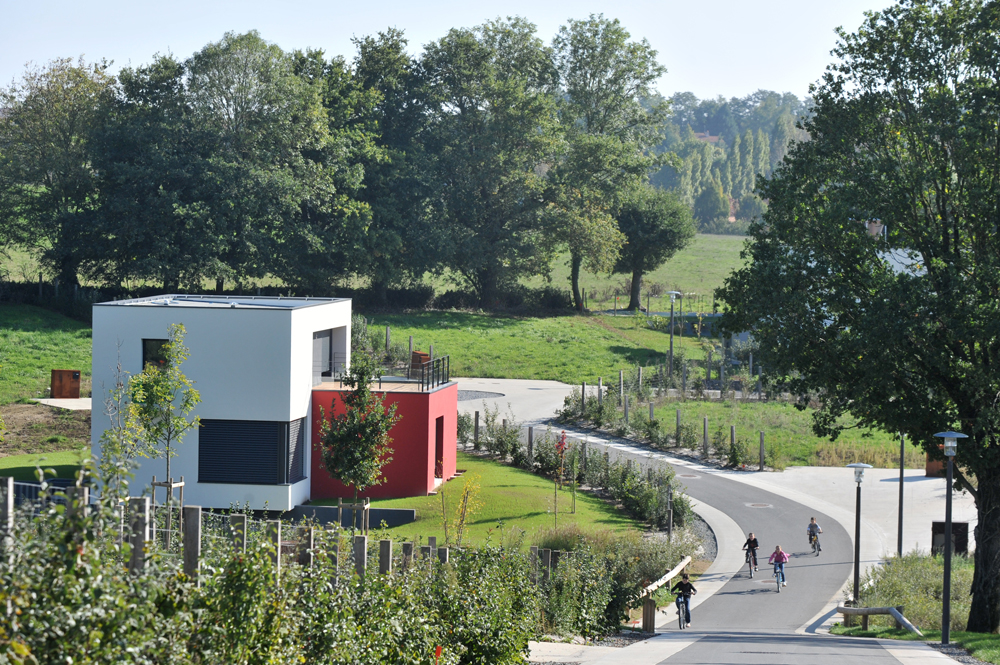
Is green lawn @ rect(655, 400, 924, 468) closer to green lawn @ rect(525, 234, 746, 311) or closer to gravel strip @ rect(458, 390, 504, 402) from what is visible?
gravel strip @ rect(458, 390, 504, 402)

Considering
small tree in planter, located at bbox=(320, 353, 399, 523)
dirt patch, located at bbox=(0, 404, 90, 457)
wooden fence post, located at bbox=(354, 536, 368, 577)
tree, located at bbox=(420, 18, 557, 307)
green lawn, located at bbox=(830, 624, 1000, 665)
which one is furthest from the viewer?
tree, located at bbox=(420, 18, 557, 307)

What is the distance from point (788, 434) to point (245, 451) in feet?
81.5

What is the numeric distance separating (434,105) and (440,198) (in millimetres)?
6580

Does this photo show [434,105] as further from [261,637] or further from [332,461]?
[261,637]

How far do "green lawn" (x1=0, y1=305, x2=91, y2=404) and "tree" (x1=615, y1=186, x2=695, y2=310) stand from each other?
3828cm

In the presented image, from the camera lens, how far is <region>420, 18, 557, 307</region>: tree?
62.0 m

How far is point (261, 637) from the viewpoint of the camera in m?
6.48

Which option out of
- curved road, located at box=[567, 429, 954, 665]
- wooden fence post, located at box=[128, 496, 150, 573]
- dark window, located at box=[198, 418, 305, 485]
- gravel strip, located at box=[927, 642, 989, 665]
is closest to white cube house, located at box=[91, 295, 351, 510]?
dark window, located at box=[198, 418, 305, 485]

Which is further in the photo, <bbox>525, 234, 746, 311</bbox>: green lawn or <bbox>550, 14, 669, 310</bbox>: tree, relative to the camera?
<bbox>525, 234, 746, 311</bbox>: green lawn

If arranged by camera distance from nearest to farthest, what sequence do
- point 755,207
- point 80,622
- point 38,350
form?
point 80,622
point 38,350
point 755,207

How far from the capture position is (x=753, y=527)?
29.9 meters

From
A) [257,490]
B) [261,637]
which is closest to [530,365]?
[257,490]

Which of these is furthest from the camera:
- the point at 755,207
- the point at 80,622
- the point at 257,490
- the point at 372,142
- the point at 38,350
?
the point at 755,207

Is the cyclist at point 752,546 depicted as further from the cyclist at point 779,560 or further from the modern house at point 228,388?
the modern house at point 228,388
